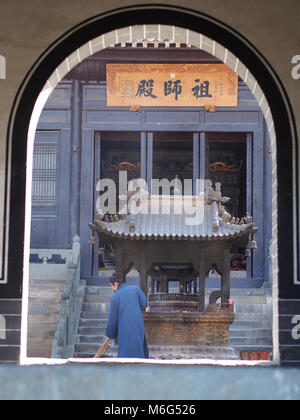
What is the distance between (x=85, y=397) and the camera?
202 inches

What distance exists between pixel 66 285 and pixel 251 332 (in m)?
3.16

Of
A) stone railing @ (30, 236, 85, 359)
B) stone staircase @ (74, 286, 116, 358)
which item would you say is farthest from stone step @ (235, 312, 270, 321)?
stone railing @ (30, 236, 85, 359)

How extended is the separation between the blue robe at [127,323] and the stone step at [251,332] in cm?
614

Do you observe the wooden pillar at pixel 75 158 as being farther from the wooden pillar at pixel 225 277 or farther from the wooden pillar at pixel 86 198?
the wooden pillar at pixel 225 277

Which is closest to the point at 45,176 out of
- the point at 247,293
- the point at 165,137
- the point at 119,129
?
the point at 119,129

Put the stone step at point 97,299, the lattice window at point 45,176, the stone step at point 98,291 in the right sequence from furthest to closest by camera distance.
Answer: the lattice window at point 45,176, the stone step at point 98,291, the stone step at point 97,299

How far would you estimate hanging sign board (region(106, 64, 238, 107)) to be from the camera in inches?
614

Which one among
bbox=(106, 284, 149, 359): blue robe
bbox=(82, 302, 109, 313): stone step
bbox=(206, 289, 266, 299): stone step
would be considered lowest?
bbox=(82, 302, 109, 313): stone step

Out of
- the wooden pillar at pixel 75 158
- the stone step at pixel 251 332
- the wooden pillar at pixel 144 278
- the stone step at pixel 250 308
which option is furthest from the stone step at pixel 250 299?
the wooden pillar at pixel 75 158

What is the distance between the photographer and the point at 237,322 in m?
13.2

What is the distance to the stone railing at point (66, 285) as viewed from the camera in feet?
37.9

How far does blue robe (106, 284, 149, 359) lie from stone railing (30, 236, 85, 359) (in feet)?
15.2

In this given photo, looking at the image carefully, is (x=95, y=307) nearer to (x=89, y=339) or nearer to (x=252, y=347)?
(x=89, y=339)

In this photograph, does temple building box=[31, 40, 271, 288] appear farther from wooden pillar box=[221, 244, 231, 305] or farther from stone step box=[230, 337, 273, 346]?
wooden pillar box=[221, 244, 231, 305]
